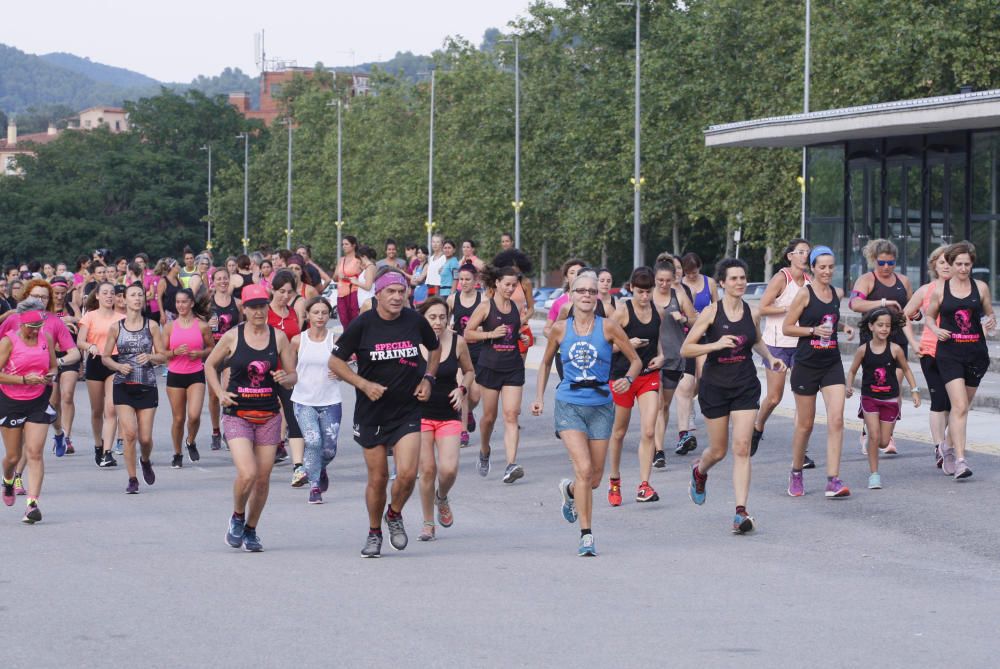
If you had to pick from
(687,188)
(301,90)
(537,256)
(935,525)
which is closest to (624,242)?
(537,256)

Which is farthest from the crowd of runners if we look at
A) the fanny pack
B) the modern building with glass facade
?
the modern building with glass facade

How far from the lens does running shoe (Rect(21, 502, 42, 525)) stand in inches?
452

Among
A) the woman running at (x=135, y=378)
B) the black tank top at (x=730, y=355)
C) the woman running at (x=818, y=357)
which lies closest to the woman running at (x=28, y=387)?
the woman running at (x=135, y=378)

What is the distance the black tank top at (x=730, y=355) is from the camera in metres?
10.9

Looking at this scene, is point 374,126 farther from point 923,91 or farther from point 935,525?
point 935,525

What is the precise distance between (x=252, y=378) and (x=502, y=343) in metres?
3.99

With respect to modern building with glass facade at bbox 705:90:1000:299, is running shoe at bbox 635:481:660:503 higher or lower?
lower

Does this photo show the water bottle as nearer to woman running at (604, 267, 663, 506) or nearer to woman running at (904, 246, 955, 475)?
woman running at (604, 267, 663, 506)

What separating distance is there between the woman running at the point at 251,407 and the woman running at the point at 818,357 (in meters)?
3.80

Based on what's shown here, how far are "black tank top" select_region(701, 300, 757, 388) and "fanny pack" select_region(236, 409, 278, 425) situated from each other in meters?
2.88

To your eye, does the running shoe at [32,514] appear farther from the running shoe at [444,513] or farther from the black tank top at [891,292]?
the black tank top at [891,292]

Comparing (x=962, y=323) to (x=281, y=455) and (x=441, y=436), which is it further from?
(x=281, y=455)

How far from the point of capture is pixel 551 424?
60.0 feet

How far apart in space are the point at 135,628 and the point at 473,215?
63.3 metres
